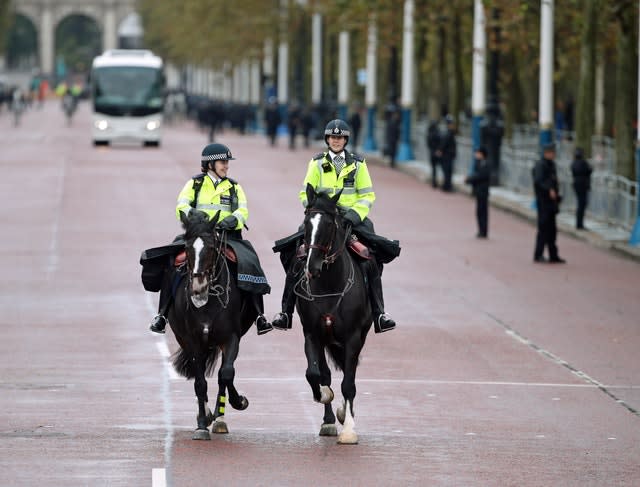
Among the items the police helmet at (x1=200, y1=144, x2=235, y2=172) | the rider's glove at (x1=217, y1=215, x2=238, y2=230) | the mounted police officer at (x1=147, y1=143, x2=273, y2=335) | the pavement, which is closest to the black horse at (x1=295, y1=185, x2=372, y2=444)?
the mounted police officer at (x1=147, y1=143, x2=273, y2=335)

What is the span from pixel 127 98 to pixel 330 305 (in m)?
53.5

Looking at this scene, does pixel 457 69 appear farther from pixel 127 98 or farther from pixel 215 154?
pixel 215 154

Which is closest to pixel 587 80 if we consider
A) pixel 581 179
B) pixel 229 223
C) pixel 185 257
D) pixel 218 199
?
pixel 581 179

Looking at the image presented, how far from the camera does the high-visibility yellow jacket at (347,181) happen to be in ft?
44.3

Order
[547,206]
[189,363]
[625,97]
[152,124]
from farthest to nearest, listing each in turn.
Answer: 1. [152,124]
2. [625,97]
3. [547,206]
4. [189,363]

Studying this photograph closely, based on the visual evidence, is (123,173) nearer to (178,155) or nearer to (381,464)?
(178,155)

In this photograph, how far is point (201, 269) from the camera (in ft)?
41.5

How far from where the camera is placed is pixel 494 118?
4334 centimetres

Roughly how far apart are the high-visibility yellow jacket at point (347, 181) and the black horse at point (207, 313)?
0.86 metres

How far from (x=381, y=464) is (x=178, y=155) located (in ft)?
156

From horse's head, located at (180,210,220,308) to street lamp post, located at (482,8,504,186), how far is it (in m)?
30.4

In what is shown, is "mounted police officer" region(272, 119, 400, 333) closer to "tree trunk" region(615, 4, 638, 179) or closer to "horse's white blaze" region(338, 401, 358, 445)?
"horse's white blaze" region(338, 401, 358, 445)

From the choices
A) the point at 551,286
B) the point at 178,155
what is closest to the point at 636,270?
the point at 551,286

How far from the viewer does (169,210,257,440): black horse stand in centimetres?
1273
